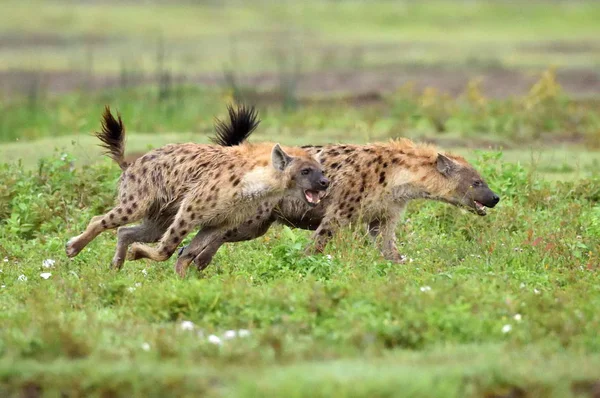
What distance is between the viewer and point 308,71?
24656 millimetres

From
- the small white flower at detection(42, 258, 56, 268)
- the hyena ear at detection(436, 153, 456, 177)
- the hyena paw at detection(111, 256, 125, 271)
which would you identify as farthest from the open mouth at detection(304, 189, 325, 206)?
the small white flower at detection(42, 258, 56, 268)

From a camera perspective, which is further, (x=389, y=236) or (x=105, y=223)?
(x=389, y=236)

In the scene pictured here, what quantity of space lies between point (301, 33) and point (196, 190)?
25.3 meters

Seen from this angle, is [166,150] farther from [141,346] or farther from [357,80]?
[357,80]

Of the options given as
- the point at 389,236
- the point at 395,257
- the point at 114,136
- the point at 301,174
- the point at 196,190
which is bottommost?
the point at 395,257

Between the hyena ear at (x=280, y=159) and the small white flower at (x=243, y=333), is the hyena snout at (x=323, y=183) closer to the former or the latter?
the hyena ear at (x=280, y=159)

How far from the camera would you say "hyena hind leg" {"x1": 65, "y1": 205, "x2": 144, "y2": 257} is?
27.3 feet

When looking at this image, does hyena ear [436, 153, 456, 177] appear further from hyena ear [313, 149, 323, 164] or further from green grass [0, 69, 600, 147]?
green grass [0, 69, 600, 147]

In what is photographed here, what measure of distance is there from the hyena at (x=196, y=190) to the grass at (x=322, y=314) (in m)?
0.21

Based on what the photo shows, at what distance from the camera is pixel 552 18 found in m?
36.3

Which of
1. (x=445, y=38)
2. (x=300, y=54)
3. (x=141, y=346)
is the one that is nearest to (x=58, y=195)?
(x=141, y=346)

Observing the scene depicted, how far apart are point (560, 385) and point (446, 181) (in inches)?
138

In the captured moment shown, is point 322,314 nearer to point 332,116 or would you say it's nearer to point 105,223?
point 105,223

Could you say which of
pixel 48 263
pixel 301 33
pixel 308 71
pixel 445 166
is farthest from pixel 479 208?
pixel 301 33
